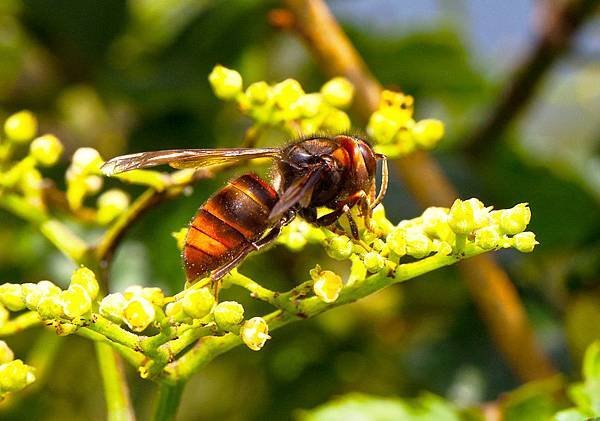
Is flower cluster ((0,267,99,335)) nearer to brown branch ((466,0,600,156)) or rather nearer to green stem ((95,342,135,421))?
green stem ((95,342,135,421))

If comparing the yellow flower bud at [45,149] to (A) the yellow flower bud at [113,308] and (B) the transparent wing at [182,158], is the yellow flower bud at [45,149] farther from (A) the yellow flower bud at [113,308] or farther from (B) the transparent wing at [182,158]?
(A) the yellow flower bud at [113,308]

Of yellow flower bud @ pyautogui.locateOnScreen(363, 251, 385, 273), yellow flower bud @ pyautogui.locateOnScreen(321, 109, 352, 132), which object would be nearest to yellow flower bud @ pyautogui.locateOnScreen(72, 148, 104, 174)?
yellow flower bud @ pyautogui.locateOnScreen(321, 109, 352, 132)

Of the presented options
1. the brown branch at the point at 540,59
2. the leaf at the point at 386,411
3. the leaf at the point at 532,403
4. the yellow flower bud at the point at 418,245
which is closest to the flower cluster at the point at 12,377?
the yellow flower bud at the point at 418,245

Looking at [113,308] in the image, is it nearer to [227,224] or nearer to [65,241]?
[227,224]

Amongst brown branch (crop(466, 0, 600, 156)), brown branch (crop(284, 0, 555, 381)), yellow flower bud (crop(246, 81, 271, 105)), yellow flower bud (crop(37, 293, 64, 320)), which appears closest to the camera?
yellow flower bud (crop(37, 293, 64, 320))

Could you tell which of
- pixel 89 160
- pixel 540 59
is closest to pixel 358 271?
pixel 89 160

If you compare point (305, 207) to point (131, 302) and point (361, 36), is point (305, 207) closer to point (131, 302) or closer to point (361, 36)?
point (131, 302)
